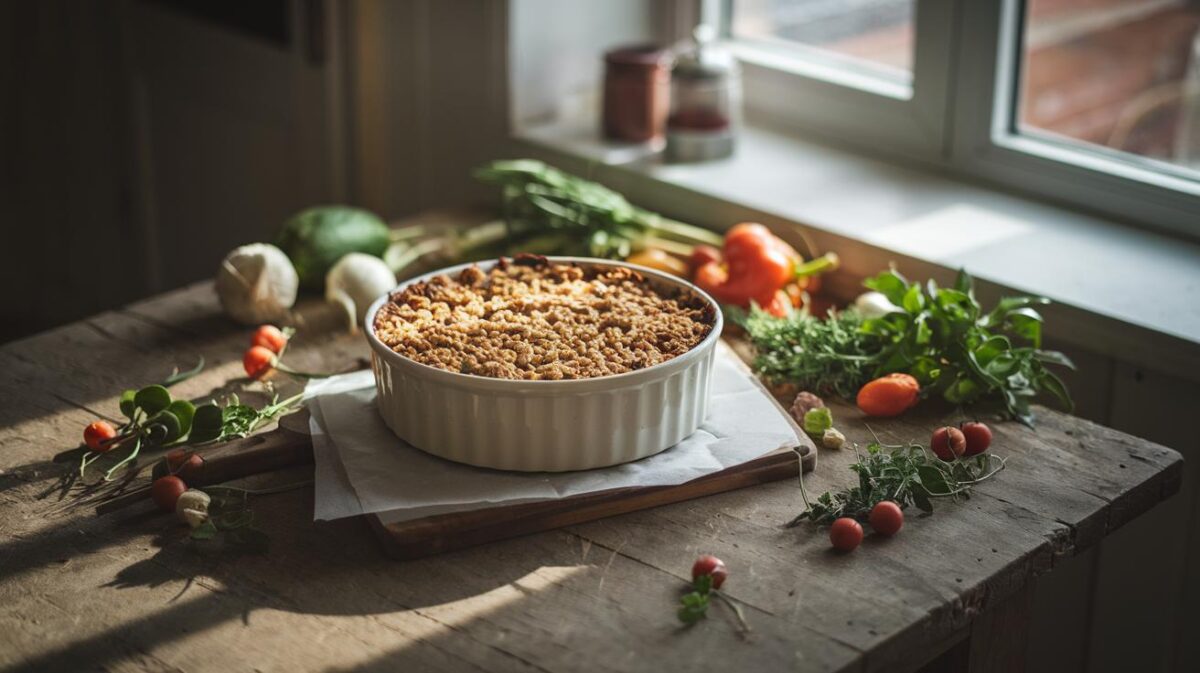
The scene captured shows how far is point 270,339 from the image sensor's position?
162 centimetres

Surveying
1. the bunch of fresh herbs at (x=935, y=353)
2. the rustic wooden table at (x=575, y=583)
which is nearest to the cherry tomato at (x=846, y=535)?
the rustic wooden table at (x=575, y=583)

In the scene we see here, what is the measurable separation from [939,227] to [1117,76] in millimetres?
339

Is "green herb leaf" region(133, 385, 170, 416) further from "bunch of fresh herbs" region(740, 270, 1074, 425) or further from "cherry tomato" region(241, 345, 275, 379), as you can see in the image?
"bunch of fresh herbs" region(740, 270, 1074, 425)

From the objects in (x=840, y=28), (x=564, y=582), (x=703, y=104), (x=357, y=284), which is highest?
(x=840, y=28)

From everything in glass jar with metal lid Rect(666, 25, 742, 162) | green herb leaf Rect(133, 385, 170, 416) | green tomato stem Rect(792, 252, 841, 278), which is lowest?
green herb leaf Rect(133, 385, 170, 416)

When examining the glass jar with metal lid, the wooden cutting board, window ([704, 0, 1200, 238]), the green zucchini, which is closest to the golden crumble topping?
the wooden cutting board

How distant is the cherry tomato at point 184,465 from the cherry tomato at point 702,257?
75 cm

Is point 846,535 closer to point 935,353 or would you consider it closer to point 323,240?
point 935,353

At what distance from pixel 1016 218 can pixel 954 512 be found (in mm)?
713

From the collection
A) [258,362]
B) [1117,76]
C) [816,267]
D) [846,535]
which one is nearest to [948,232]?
[816,267]

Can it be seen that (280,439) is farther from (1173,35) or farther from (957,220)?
(1173,35)

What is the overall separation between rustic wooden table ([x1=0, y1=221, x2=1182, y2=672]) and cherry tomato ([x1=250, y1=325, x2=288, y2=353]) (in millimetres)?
268

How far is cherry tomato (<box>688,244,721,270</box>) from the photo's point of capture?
179cm

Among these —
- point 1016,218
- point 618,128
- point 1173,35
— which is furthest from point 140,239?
point 1173,35
